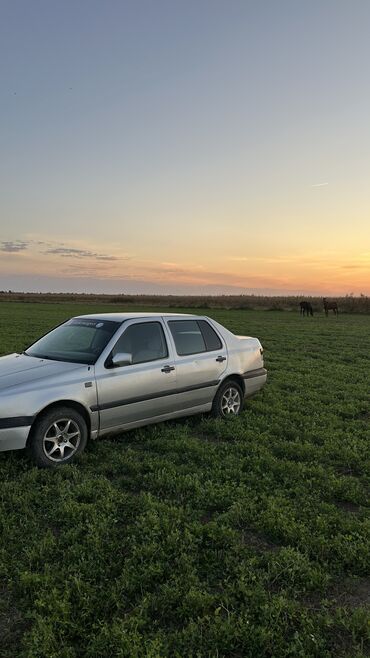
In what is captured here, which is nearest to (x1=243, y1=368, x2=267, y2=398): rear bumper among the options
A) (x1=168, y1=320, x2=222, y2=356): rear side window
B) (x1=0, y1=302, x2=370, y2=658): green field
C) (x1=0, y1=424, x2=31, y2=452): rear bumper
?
(x1=168, y1=320, x2=222, y2=356): rear side window

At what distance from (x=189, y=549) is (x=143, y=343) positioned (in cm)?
303

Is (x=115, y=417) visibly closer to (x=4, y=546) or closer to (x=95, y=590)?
(x=4, y=546)

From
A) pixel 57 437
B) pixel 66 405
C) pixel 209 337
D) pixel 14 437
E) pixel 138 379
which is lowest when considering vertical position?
pixel 57 437

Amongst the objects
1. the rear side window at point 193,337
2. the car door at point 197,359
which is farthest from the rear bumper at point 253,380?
the rear side window at point 193,337

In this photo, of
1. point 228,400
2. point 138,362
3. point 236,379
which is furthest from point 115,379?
point 236,379

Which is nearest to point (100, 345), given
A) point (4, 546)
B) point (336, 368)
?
point (4, 546)

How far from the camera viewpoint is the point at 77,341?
600 cm

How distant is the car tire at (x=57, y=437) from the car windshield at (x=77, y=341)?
699mm

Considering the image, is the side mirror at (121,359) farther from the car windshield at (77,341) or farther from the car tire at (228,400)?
the car tire at (228,400)

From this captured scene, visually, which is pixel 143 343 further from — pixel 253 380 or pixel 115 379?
pixel 253 380

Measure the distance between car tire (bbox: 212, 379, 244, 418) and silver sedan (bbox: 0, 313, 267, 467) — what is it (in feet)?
0.05

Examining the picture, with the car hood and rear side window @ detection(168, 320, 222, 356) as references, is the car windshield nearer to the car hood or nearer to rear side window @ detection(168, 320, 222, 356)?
the car hood

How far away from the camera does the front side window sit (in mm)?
5809

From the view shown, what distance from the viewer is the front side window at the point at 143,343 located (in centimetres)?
581
